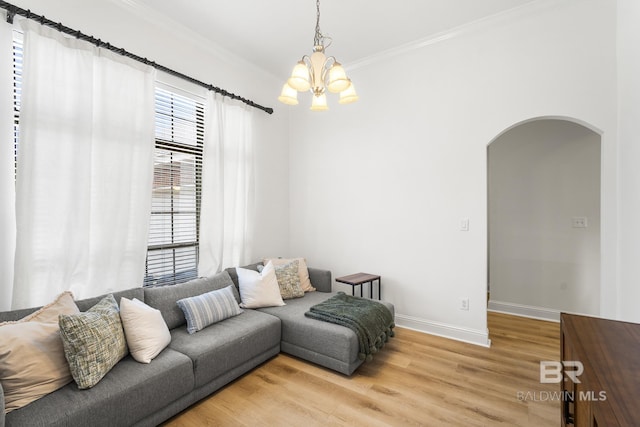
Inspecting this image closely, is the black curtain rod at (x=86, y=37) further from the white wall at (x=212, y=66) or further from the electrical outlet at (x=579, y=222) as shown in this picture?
the electrical outlet at (x=579, y=222)

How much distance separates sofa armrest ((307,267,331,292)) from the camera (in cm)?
361

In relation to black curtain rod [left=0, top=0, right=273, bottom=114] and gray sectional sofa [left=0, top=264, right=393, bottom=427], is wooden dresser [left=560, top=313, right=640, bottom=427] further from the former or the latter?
black curtain rod [left=0, top=0, right=273, bottom=114]

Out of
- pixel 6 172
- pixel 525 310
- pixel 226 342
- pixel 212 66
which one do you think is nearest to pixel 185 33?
pixel 212 66

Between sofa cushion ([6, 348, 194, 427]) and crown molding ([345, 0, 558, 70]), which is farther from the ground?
crown molding ([345, 0, 558, 70])

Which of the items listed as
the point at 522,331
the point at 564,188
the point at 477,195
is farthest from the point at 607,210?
the point at 522,331

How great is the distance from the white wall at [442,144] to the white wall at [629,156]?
14cm

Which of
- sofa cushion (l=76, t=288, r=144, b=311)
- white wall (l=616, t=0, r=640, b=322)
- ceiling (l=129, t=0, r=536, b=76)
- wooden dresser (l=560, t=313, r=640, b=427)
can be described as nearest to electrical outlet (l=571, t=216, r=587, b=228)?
white wall (l=616, t=0, r=640, b=322)

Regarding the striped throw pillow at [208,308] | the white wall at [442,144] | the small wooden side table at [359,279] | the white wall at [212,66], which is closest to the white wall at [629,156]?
the white wall at [442,144]

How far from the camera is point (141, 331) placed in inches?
79.4

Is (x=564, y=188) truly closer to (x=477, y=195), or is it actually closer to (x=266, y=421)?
(x=477, y=195)

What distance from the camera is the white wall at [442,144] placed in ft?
8.43

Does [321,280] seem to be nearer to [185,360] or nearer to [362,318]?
[362,318]

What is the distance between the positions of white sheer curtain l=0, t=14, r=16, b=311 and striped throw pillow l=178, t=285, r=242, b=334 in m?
1.09

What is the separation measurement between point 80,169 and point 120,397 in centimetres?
164
